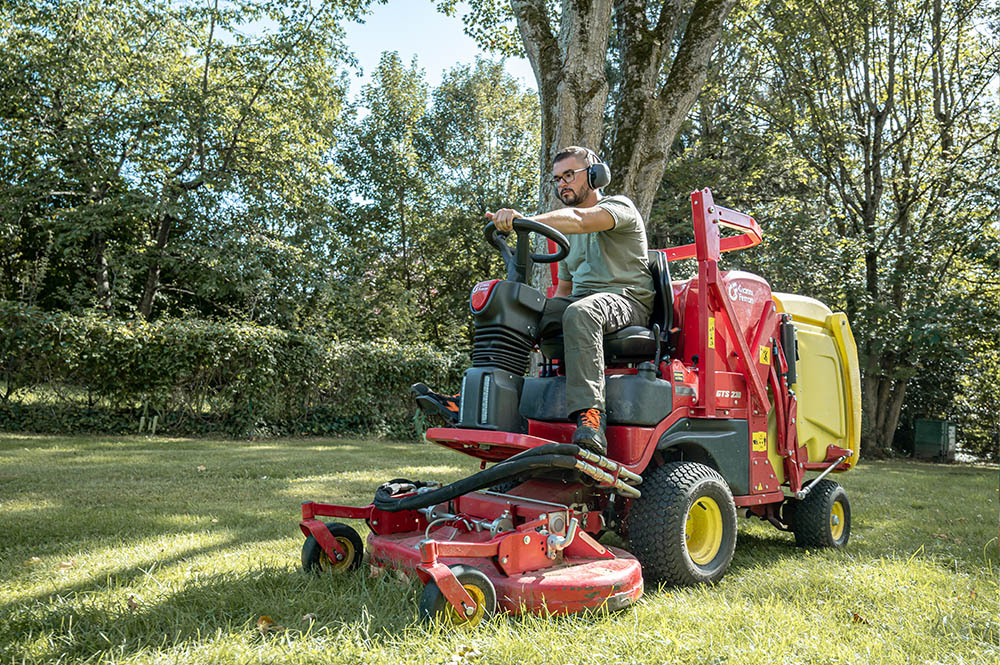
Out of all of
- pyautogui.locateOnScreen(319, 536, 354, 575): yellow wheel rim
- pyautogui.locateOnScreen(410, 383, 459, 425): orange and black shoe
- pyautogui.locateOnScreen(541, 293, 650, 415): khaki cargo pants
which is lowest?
pyautogui.locateOnScreen(319, 536, 354, 575): yellow wheel rim

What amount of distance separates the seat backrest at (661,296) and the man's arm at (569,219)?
496 mm

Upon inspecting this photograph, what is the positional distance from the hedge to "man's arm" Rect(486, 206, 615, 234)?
9.04 m

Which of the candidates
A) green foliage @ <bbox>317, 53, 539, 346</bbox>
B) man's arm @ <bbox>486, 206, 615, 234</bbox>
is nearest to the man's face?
man's arm @ <bbox>486, 206, 615, 234</bbox>

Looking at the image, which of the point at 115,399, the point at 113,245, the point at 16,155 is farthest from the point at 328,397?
the point at 16,155

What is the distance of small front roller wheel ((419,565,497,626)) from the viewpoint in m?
2.64

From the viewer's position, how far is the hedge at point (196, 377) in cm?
1032

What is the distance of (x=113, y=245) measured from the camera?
15094mm

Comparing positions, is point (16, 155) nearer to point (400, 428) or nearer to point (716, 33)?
point (400, 428)

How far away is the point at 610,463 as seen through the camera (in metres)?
3.21

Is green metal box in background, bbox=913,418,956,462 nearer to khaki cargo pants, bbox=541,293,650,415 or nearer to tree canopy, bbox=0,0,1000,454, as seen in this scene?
tree canopy, bbox=0,0,1000,454

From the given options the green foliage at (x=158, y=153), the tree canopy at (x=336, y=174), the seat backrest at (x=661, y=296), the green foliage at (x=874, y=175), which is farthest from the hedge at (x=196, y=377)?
the seat backrest at (x=661, y=296)

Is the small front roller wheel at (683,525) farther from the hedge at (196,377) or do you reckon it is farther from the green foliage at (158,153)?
the green foliage at (158,153)

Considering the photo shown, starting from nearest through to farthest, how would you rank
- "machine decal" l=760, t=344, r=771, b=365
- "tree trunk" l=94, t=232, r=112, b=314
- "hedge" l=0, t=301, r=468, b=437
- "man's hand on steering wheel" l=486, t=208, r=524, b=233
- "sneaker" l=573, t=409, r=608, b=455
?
"sneaker" l=573, t=409, r=608, b=455 → "man's hand on steering wheel" l=486, t=208, r=524, b=233 → "machine decal" l=760, t=344, r=771, b=365 → "hedge" l=0, t=301, r=468, b=437 → "tree trunk" l=94, t=232, r=112, b=314

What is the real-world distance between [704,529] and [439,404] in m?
1.52
